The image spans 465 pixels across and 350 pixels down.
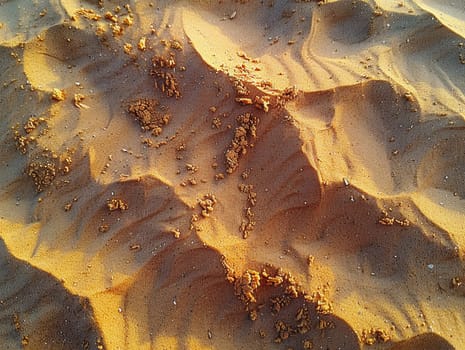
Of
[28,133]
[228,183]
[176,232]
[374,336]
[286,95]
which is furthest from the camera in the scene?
[28,133]

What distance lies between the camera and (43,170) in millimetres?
2379

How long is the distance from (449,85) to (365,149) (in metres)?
0.71

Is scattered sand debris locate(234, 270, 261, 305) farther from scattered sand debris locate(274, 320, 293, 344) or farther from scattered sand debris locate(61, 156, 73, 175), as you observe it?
scattered sand debris locate(61, 156, 73, 175)

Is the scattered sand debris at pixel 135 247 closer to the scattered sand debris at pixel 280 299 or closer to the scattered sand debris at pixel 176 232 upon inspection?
the scattered sand debris at pixel 176 232

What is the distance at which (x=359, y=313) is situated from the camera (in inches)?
80.1

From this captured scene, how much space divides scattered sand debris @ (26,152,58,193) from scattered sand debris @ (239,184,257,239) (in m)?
1.09

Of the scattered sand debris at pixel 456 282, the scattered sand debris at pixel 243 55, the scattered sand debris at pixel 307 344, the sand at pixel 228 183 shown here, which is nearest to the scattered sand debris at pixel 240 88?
the sand at pixel 228 183

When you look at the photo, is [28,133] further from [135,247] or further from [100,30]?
[135,247]

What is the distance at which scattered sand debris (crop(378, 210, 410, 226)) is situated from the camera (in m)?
2.15

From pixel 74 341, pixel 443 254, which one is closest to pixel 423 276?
pixel 443 254

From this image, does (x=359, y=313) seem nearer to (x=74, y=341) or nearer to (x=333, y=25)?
(x=74, y=341)

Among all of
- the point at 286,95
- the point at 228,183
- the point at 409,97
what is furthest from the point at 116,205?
the point at 409,97

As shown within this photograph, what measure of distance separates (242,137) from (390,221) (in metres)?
0.91

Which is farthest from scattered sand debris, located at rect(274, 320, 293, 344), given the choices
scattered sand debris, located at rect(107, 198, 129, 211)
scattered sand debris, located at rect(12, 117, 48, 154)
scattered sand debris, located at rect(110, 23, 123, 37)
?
scattered sand debris, located at rect(110, 23, 123, 37)
